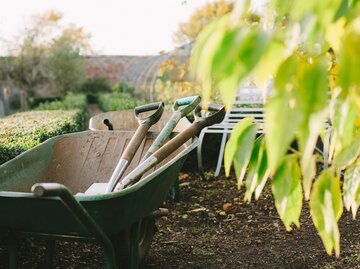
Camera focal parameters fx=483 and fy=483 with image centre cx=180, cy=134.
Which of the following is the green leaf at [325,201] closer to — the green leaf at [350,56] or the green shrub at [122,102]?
the green leaf at [350,56]

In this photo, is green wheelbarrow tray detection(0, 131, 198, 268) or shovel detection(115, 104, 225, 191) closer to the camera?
green wheelbarrow tray detection(0, 131, 198, 268)

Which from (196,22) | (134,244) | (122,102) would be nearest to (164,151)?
(134,244)

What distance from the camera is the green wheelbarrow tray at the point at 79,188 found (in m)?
1.86

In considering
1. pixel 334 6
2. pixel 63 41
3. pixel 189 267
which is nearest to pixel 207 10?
pixel 63 41

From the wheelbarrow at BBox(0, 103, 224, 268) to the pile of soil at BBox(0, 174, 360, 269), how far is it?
1.67 ft

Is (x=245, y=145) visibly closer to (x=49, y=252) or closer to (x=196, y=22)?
(x=49, y=252)

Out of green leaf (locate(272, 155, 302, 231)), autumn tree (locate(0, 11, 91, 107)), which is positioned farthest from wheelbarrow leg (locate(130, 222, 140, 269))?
autumn tree (locate(0, 11, 91, 107))

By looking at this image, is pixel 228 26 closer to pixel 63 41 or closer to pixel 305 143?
pixel 305 143

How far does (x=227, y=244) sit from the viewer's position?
349 centimetres

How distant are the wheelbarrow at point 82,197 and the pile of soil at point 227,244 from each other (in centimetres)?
51

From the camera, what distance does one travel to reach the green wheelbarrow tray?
1862mm

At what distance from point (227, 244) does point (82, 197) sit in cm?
191

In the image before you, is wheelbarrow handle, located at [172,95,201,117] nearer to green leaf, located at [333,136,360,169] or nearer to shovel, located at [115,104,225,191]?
shovel, located at [115,104,225,191]

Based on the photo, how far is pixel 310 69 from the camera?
637 millimetres
